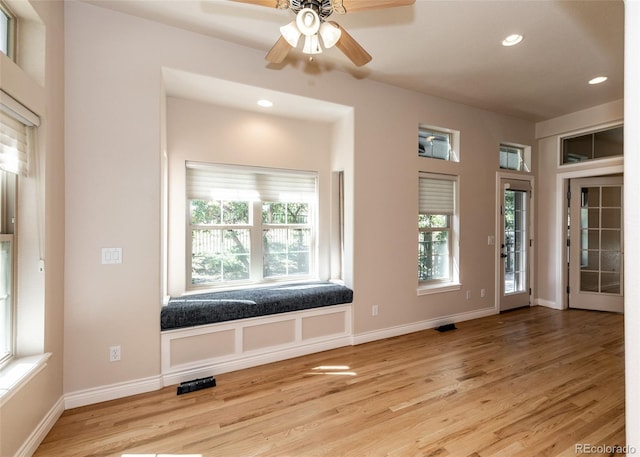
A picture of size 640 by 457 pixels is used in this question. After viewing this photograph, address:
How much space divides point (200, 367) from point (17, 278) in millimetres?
1470

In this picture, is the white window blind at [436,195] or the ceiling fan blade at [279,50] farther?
the white window blind at [436,195]

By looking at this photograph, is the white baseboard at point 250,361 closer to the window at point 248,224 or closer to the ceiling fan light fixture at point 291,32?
the window at point 248,224

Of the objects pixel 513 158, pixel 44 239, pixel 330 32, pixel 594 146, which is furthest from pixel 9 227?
pixel 594 146

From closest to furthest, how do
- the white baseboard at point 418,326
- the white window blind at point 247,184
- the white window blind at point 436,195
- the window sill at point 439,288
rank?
the white window blind at point 247,184
the white baseboard at point 418,326
the window sill at point 439,288
the white window blind at point 436,195

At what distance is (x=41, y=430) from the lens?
1826mm

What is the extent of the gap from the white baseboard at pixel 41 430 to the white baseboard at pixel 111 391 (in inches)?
2.7

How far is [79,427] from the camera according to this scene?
1956 mm

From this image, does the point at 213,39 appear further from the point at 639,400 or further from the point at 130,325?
the point at 639,400

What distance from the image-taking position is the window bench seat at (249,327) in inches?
99.6

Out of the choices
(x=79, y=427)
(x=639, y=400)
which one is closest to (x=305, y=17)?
(x=639, y=400)

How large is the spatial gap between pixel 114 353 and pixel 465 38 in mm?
3980

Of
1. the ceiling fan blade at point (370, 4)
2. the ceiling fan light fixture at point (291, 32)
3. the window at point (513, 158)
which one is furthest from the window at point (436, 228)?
the ceiling fan light fixture at point (291, 32)

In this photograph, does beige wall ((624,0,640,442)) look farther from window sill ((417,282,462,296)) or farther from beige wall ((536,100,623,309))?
beige wall ((536,100,623,309))

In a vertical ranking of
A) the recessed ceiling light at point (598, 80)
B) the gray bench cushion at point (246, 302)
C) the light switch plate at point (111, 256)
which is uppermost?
the recessed ceiling light at point (598, 80)
